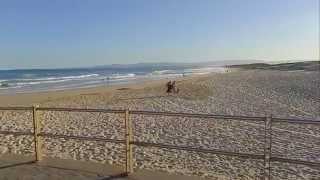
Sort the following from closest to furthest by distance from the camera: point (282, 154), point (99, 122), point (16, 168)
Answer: point (16, 168), point (282, 154), point (99, 122)

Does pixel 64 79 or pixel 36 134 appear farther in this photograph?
pixel 64 79

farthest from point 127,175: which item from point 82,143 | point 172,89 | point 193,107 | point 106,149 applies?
point 172,89

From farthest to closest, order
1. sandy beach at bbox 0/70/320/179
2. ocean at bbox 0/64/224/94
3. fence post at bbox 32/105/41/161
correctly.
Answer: ocean at bbox 0/64/224/94
sandy beach at bbox 0/70/320/179
fence post at bbox 32/105/41/161

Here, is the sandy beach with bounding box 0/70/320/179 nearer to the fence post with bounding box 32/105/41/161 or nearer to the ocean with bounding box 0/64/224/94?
the fence post with bounding box 32/105/41/161

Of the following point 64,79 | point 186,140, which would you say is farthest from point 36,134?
point 64,79

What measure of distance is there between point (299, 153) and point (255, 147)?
960 millimetres

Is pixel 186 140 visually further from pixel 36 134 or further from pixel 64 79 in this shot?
pixel 64 79

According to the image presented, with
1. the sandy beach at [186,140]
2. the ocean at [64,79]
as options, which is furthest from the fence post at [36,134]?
the ocean at [64,79]

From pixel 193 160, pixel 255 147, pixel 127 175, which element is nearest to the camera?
pixel 127 175

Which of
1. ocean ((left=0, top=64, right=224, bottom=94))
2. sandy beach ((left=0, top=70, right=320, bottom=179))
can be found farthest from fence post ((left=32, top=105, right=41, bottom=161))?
ocean ((left=0, top=64, right=224, bottom=94))

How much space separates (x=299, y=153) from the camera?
955cm

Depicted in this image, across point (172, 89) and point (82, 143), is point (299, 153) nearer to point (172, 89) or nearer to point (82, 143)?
point (82, 143)

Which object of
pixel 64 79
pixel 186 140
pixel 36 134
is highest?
pixel 36 134

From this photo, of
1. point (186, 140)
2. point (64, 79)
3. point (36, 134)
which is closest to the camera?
point (36, 134)
